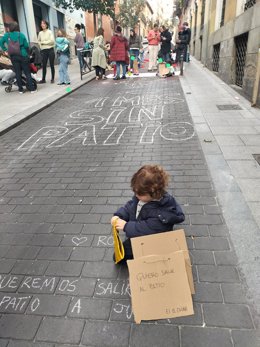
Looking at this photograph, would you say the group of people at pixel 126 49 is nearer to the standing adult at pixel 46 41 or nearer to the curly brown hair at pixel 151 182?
the standing adult at pixel 46 41

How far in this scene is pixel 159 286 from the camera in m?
2.03

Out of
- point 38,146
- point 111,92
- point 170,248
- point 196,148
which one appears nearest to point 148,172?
point 170,248

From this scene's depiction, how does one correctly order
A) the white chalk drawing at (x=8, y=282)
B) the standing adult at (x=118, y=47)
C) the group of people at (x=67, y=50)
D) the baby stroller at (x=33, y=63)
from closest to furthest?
the white chalk drawing at (x=8, y=282) → the group of people at (x=67, y=50) → the baby stroller at (x=33, y=63) → the standing adult at (x=118, y=47)

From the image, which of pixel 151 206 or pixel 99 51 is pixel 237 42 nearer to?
pixel 99 51

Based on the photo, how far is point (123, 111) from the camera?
779 centimetres

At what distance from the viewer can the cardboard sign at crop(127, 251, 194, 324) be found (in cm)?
202

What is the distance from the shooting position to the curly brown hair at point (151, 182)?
221cm

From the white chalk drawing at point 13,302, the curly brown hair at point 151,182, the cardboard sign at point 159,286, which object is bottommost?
the white chalk drawing at point 13,302

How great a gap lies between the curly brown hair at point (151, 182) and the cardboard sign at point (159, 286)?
0.46 m

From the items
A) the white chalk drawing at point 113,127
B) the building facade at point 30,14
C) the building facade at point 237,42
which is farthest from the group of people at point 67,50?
the building facade at point 30,14

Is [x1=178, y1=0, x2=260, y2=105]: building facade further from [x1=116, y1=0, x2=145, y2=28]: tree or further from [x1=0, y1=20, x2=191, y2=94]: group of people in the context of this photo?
[x1=116, y1=0, x2=145, y2=28]: tree

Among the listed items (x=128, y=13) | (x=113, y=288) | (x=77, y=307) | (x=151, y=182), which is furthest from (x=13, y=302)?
(x=128, y=13)

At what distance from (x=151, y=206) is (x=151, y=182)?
0.21 m

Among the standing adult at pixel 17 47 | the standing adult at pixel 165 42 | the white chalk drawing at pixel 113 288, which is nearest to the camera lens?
the white chalk drawing at pixel 113 288
